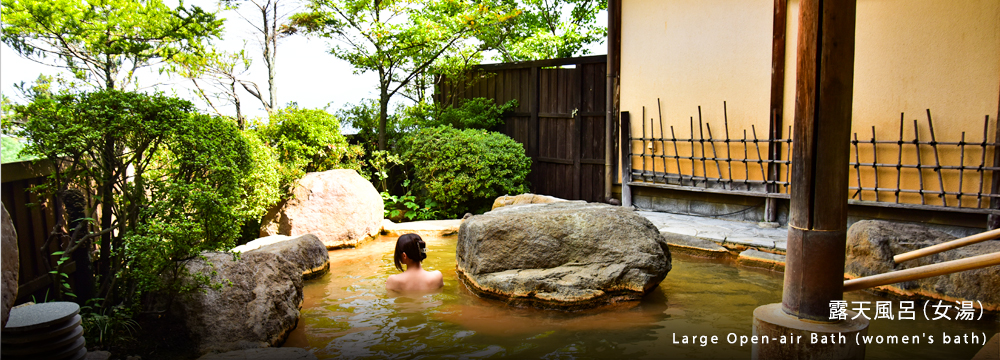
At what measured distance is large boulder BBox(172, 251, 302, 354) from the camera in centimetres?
376

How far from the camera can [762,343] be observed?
308 cm

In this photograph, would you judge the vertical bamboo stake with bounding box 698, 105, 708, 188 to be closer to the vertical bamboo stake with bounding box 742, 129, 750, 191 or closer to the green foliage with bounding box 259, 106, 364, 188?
the vertical bamboo stake with bounding box 742, 129, 750, 191

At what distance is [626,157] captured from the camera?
8648 mm

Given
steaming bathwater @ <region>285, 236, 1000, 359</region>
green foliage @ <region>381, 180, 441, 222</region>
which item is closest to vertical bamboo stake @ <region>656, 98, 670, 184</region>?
steaming bathwater @ <region>285, 236, 1000, 359</region>

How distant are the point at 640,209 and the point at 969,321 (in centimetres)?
461

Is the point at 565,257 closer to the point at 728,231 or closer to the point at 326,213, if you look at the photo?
the point at 728,231

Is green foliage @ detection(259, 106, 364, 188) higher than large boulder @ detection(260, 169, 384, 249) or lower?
higher

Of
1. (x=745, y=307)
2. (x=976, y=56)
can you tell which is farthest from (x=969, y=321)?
(x=976, y=56)

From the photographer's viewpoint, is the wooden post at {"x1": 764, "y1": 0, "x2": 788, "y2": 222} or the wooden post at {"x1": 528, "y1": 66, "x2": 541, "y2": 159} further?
the wooden post at {"x1": 528, "y1": 66, "x2": 541, "y2": 159}

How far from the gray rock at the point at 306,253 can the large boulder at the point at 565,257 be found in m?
1.57

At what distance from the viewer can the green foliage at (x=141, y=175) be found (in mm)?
3467

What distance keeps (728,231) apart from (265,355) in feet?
18.2

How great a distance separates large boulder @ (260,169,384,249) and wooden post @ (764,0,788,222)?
17.1 ft

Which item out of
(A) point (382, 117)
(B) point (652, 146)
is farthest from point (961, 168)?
(A) point (382, 117)
